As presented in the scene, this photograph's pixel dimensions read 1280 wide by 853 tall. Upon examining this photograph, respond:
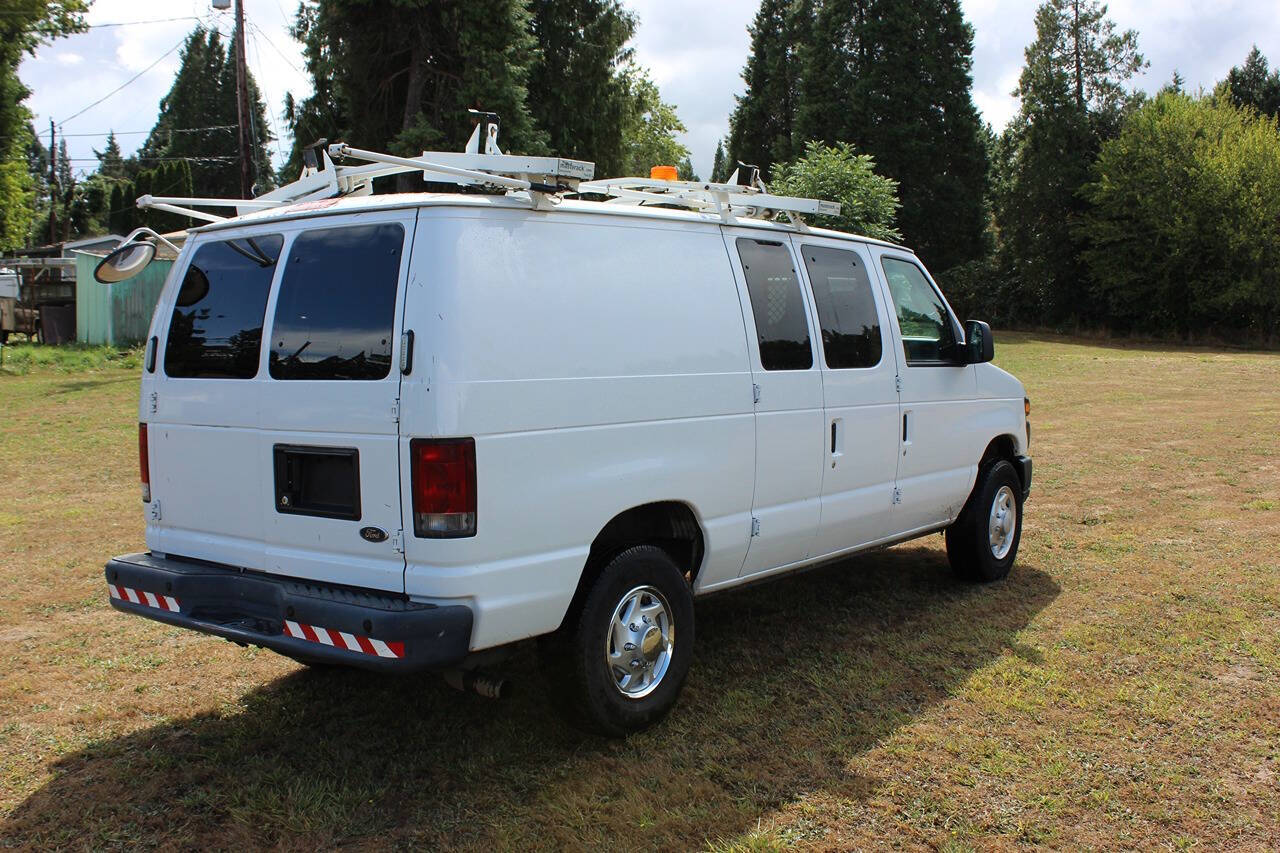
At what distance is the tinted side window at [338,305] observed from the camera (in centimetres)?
379

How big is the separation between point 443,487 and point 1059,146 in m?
47.9

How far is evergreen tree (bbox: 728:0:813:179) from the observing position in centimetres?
5694

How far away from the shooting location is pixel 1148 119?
1668 inches

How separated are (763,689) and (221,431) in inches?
106

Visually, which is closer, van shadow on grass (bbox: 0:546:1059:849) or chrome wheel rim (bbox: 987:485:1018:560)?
van shadow on grass (bbox: 0:546:1059:849)

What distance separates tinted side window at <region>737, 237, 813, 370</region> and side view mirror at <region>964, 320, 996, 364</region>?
5.16 ft

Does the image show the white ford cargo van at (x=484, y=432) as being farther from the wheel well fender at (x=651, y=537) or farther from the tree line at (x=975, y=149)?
the tree line at (x=975, y=149)

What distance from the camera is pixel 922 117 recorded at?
47.4 metres

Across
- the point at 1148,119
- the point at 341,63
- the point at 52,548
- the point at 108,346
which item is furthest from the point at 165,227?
the point at 52,548

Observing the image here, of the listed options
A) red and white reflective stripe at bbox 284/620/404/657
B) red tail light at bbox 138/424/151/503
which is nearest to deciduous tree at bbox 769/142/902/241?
red tail light at bbox 138/424/151/503

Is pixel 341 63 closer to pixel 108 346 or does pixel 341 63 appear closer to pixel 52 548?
pixel 108 346

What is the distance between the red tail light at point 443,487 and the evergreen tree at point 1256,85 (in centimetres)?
6839

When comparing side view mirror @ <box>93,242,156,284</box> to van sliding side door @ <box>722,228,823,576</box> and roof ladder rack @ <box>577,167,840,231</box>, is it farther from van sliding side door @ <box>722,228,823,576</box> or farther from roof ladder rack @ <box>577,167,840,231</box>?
van sliding side door @ <box>722,228,823,576</box>

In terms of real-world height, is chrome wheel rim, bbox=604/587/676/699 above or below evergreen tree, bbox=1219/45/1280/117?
below
